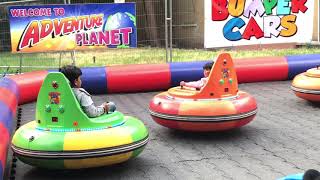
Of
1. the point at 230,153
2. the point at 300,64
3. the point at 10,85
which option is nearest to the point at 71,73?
the point at 230,153

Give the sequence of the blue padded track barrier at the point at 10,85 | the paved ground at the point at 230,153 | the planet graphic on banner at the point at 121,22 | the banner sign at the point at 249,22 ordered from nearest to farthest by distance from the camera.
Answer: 1. the paved ground at the point at 230,153
2. the blue padded track barrier at the point at 10,85
3. the planet graphic on banner at the point at 121,22
4. the banner sign at the point at 249,22

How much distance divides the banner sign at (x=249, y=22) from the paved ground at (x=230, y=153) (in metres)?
6.30

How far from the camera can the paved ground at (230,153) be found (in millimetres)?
4102

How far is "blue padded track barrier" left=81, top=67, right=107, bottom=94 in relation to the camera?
25.9ft

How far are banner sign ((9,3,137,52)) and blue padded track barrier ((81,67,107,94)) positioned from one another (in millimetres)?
1215

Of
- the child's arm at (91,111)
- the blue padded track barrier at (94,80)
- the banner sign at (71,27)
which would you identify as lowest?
the blue padded track barrier at (94,80)

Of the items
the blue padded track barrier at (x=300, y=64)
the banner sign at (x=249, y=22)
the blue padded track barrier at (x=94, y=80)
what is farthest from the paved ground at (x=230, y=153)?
the banner sign at (x=249, y=22)

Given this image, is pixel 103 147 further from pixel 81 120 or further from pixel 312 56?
pixel 312 56

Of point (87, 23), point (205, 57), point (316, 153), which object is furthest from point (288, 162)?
point (205, 57)

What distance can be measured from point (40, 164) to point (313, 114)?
12.1 ft

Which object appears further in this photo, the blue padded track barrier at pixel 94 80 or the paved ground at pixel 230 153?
the blue padded track barrier at pixel 94 80

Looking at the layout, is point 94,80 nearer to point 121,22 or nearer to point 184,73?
point 184,73

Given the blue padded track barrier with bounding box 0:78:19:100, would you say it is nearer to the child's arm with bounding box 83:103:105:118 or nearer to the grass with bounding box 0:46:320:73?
the child's arm with bounding box 83:103:105:118

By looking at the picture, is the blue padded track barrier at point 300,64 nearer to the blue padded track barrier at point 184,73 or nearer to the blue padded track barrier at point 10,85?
the blue padded track barrier at point 184,73
